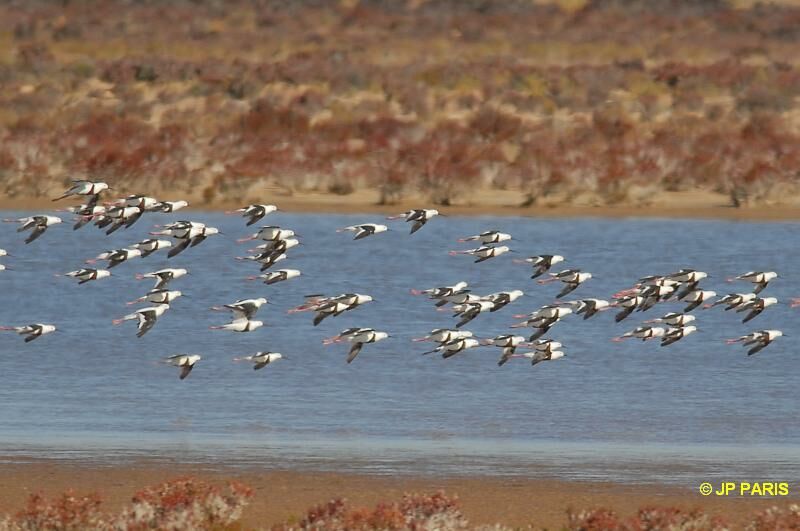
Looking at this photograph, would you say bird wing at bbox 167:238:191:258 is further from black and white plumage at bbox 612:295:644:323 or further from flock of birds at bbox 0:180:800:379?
black and white plumage at bbox 612:295:644:323

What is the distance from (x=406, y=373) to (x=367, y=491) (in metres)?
6.84

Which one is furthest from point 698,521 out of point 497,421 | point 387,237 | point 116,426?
point 387,237

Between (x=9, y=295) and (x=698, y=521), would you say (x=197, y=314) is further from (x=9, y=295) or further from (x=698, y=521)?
(x=698, y=521)

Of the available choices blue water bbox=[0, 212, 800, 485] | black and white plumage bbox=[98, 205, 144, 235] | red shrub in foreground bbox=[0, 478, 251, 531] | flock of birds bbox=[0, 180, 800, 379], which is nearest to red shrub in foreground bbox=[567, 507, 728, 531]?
red shrub in foreground bbox=[0, 478, 251, 531]

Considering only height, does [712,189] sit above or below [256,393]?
below

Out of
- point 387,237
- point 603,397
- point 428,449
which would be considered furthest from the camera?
point 387,237

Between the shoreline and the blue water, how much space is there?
70 centimetres

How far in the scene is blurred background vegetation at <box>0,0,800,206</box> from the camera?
40844mm

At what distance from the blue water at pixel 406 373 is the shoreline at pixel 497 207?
697 mm

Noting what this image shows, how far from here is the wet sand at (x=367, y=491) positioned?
61.1ft

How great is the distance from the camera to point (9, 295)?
32.5 meters

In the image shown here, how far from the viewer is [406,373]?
26172 mm

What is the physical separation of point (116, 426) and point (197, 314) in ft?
27.4

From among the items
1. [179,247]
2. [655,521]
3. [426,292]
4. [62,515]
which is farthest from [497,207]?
[62,515]
